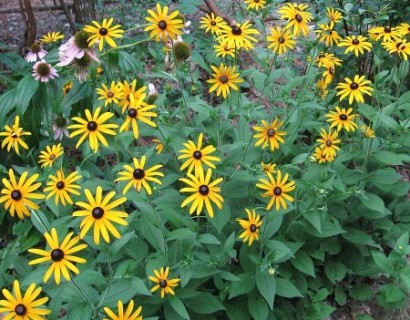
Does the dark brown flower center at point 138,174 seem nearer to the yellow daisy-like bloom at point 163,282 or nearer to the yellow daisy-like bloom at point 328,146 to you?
the yellow daisy-like bloom at point 163,282

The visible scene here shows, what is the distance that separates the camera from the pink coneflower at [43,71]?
2.56m

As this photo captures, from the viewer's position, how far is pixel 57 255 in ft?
5.13

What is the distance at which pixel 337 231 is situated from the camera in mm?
2324

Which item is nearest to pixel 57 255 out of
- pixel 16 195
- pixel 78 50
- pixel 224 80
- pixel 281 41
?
pixel 16 195

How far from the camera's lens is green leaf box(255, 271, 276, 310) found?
6.86 feet

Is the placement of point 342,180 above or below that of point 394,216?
above

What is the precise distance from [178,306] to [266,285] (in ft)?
1.34

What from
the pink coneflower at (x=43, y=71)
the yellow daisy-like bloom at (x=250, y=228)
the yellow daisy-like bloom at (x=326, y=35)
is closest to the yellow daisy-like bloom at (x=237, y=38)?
the yellow daisy-like bloom at (x=326, y=35)

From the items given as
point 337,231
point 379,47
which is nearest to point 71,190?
point 337,231

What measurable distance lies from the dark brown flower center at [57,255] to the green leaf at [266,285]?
90 cm

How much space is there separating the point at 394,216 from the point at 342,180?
424 millimetres

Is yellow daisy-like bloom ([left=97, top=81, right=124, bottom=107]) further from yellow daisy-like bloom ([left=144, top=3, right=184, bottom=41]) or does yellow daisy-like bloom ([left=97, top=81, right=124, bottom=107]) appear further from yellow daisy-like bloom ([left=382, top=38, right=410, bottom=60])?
yellow daisy-like bloom ([left=382, top=38, right=410, bottom=60])

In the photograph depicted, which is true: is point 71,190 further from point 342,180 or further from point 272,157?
point 342,180

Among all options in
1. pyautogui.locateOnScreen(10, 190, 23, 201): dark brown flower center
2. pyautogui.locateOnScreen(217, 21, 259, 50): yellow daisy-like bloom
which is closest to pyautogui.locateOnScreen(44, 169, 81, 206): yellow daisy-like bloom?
pyautogui.locateOnScreen(10, 190, 23, 201): dark brown flower center
